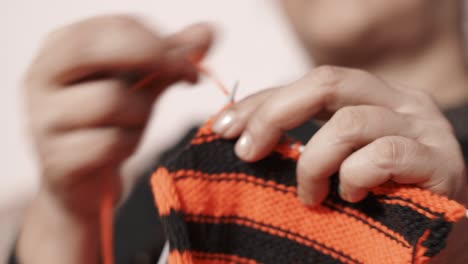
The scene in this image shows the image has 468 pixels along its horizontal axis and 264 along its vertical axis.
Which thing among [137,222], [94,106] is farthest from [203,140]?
[137,222]

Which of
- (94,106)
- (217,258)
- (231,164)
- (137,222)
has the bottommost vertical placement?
(137,222)

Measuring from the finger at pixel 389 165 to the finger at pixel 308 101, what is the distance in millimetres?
56

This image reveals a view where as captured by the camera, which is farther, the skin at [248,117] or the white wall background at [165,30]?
the white wall background at [165,30]

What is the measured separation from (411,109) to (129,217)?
0.78 meters

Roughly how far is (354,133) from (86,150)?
0.99 feet

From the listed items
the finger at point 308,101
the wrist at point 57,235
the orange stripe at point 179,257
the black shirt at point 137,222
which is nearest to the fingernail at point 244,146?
the finger at point 308,101

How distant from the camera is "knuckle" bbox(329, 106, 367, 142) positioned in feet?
1.15

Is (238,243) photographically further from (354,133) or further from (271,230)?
(354,133)

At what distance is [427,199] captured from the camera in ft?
1.12

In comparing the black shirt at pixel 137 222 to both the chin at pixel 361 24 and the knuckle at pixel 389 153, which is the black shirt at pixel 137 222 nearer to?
the chin at pixel 361 24

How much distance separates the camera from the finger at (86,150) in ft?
1.53

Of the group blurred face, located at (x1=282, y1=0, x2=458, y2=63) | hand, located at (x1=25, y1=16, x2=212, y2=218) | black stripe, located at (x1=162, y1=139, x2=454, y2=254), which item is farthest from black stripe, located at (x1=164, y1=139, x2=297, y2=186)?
blurred face, located at (x1=282, y1=0, x2=458, y2=63)

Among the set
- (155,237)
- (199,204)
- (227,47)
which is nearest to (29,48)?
(227,47)

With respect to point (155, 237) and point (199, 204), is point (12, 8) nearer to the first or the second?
point (155, 237)
